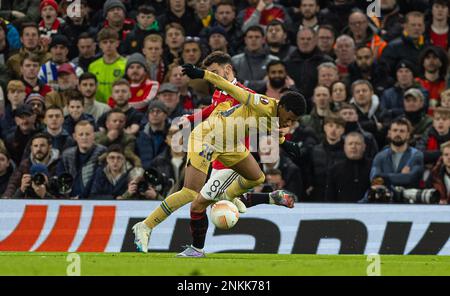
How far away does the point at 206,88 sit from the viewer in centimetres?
2111

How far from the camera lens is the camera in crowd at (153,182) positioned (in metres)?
17.6

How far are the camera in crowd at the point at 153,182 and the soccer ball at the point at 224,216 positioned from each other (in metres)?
3.09

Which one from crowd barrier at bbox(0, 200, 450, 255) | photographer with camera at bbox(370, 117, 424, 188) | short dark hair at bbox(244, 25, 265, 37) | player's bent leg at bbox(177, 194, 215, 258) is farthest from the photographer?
short dark hair at bbox(244, 25, 265, 37)


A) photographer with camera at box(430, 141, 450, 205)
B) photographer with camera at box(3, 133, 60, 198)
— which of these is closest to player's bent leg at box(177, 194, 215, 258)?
photographer with camera at box(3, 133, 60, 198)

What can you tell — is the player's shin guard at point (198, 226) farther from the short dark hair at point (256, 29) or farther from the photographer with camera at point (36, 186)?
the short dark hair at point (256, 29)

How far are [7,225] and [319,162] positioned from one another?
15.9 feet

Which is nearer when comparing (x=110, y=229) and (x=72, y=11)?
(x=110, y=229)

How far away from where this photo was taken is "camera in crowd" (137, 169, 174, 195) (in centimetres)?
1762

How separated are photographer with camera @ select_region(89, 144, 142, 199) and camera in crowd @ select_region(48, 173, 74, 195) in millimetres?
575

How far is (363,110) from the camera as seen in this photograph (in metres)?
19.7

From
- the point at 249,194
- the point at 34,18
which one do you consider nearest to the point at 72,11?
the point at 34,18

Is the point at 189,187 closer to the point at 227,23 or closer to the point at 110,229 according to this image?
the point at 110,229

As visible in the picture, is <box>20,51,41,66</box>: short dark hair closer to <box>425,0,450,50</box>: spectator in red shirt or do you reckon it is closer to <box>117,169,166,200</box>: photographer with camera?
<box>117,169,166,200</box>: photographer with camera

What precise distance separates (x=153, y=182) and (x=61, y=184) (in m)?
1.39
